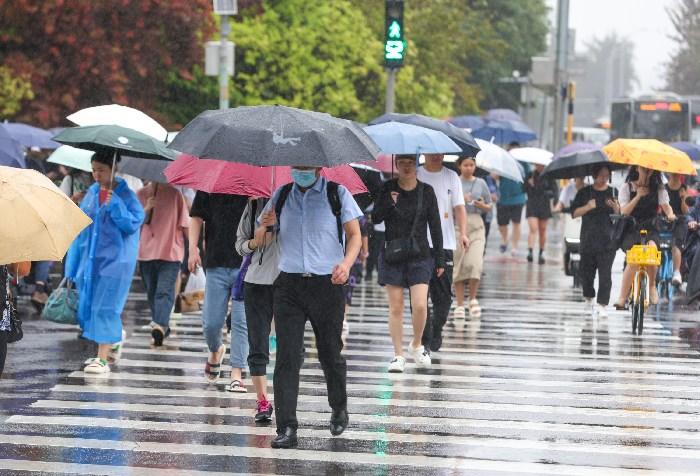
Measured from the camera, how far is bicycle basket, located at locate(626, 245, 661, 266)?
17.0m

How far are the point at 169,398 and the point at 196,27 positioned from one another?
19046mm

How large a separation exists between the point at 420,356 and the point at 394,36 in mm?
8981

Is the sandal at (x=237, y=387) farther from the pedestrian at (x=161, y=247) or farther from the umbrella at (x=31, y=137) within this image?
the umbrella at (x=31, y=137)

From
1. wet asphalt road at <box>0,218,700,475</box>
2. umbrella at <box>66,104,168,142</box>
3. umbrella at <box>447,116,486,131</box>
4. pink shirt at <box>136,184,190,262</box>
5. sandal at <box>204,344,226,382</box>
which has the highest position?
umbrella at <box>447,116,486,131</box>

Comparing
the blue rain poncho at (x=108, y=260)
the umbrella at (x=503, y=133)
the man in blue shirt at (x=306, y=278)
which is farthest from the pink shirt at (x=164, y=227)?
the umbrella at (x=503, y=133)

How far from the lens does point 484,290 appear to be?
22250mm

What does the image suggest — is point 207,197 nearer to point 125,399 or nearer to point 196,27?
point 125,399

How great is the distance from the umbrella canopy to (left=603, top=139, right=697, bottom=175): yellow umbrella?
222 inches

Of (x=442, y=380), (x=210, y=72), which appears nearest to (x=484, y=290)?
(x=210, y=72)

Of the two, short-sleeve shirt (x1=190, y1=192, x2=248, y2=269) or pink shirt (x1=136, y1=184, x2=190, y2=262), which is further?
pink shirt (x1=136, y1=184, x2=190, y2=262)

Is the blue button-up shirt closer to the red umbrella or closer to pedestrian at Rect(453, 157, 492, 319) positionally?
the red umbrella

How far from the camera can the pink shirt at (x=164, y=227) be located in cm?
1456

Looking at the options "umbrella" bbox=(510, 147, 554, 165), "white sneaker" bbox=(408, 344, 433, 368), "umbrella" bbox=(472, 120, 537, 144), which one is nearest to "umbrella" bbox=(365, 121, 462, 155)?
"white sneaker" bbox=(408, 344, 433, 368)

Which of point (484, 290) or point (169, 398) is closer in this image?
point (169, 398)
